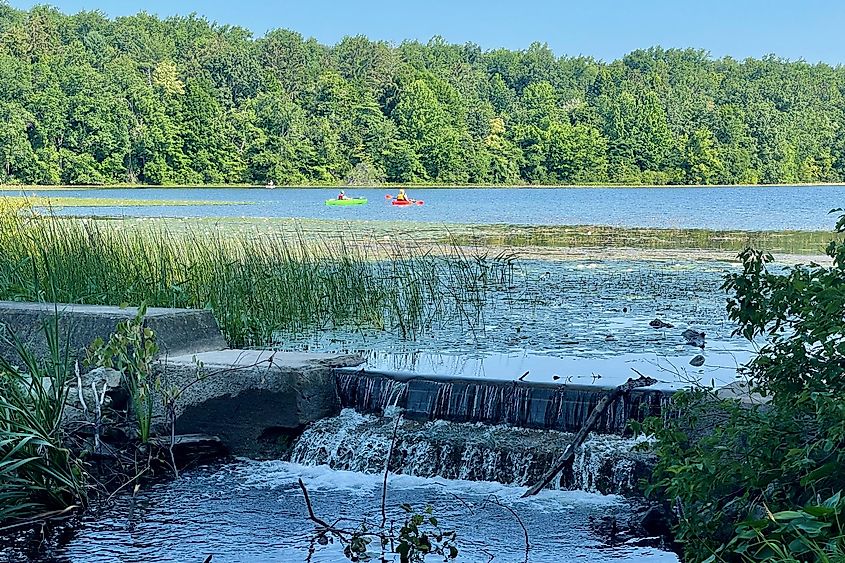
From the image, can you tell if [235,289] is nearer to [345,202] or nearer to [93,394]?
[93,394]

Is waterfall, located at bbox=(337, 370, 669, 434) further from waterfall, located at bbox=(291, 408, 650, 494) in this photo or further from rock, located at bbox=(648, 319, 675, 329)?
rock, located at bbox=(648, 319, 675, 329)

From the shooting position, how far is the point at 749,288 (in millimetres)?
4059

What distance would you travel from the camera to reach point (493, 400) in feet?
21.9

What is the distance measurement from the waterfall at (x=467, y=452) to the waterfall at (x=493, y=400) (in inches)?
2.7

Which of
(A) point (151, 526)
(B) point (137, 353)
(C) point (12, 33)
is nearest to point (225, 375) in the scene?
(B) point (137, 353)

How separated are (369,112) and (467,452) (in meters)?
69.4

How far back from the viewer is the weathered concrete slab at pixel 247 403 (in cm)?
683

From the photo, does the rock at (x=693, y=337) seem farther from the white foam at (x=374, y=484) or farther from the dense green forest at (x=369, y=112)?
the dense green forest at (x=369, y=112)

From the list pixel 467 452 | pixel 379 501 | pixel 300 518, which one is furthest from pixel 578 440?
pixel 300 518

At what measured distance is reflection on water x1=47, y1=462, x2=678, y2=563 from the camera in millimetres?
4973

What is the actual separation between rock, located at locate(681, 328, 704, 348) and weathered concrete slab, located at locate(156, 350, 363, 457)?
343cm

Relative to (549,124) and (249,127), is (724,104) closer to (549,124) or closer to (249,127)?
(549,124)

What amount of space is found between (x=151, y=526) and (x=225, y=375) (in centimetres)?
159

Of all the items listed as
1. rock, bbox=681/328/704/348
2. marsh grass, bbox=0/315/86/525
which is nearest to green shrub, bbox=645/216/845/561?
marsh grass, bbox=0/315/86/525
